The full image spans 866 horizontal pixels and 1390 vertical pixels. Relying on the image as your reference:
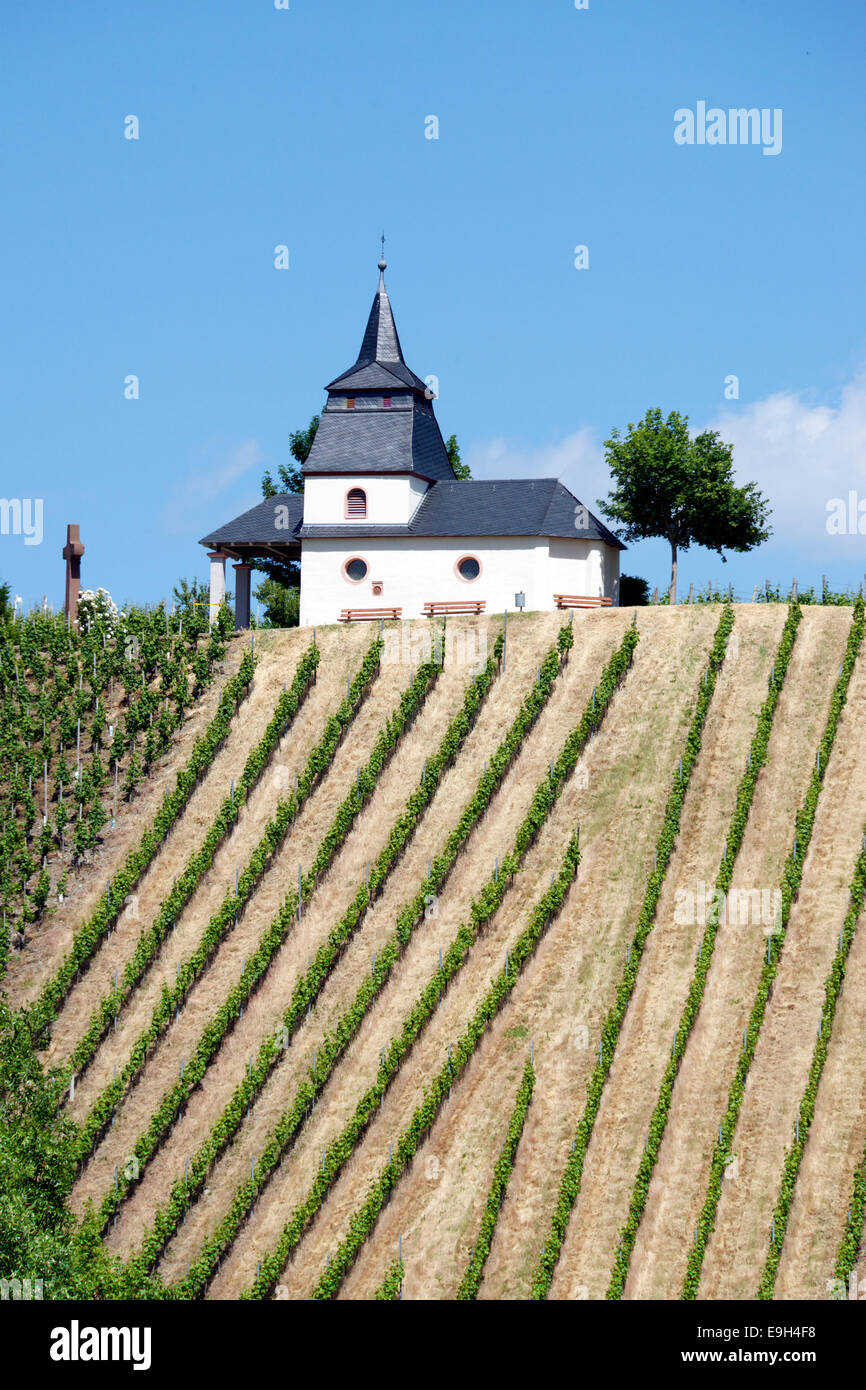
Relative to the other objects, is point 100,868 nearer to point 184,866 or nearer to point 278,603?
point 184,866

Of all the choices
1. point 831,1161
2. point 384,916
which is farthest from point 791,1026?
point 384,916

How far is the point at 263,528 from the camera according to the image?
6681 centimetres

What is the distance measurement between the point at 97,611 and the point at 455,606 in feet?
46.2

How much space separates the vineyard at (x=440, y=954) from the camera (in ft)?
143

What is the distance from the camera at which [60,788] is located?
183ft

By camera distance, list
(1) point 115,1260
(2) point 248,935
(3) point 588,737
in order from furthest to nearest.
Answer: (3) point 588,737 → (2) point 248,935 → (1) point 115,1260

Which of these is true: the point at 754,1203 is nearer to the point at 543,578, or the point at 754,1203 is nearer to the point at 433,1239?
the point at 433,1239

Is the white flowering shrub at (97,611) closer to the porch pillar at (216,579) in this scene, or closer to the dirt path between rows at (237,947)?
the porch pillar at (216,579)

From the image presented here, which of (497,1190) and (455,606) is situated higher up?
(455,606)

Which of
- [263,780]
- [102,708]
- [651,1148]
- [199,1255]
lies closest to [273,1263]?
[199,1255]

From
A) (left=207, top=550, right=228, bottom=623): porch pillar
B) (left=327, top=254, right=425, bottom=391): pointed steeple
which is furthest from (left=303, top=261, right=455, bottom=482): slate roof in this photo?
(left=207, top=550, right=228, bottom=623): porch pillar

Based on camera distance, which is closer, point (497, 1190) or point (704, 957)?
point (497, 1190)

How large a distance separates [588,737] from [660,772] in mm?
2953

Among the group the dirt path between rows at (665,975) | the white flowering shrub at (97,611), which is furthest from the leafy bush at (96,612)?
the dirt path between rows at (665,975)
